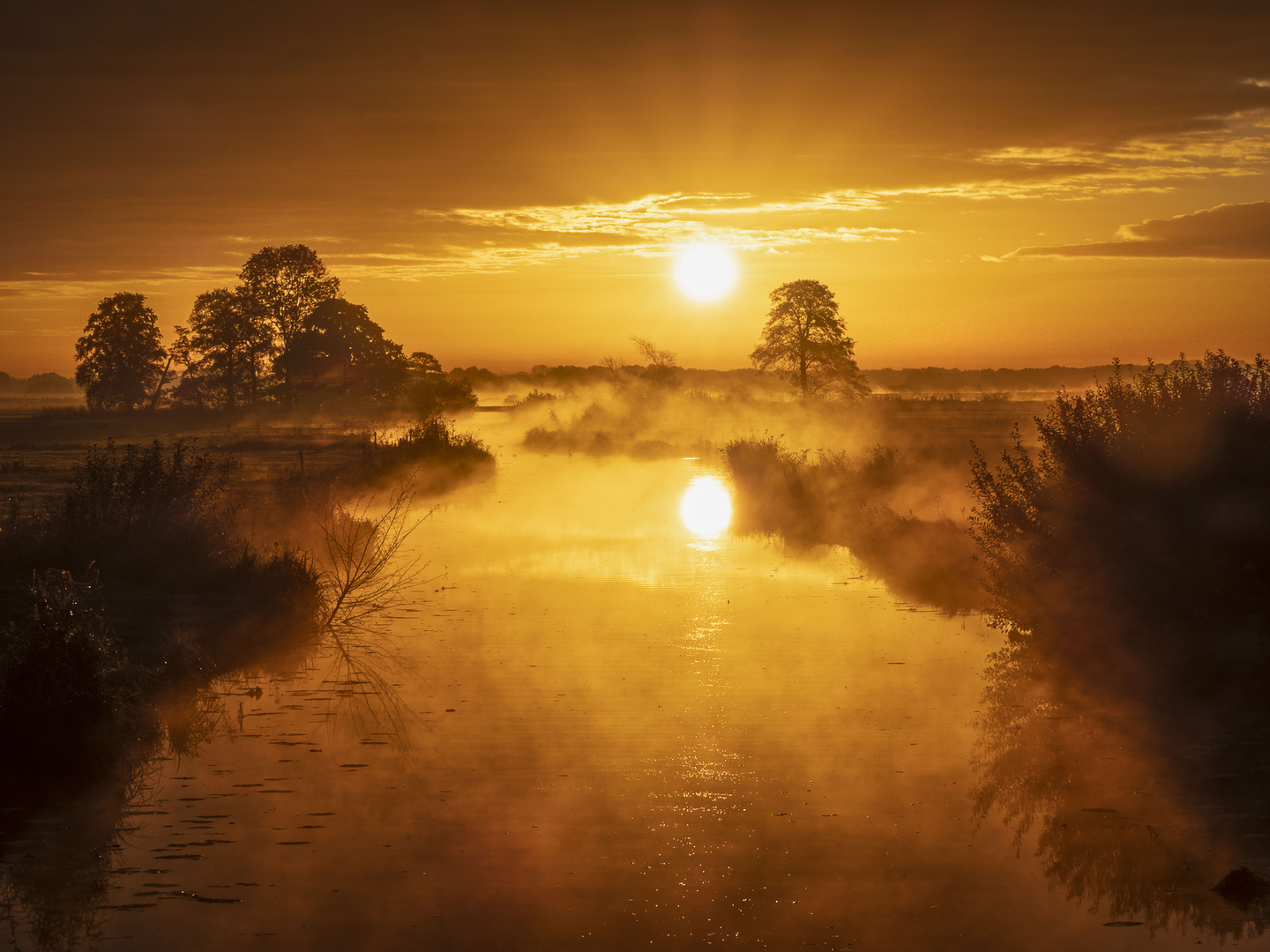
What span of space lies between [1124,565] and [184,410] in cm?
6037

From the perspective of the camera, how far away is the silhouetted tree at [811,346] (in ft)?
186

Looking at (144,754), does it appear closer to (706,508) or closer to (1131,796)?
(1131,796)

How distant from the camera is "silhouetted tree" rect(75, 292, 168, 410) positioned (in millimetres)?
64688

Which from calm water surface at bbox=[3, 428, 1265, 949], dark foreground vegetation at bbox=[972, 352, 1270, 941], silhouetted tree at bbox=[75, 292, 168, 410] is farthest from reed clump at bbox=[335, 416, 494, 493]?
silhouetted tree at bbox=[75, 292, 168, 410]

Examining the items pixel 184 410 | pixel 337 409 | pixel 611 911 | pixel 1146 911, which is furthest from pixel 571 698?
pixel 184 410

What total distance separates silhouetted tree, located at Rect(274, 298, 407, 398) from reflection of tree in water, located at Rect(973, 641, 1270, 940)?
162 ft

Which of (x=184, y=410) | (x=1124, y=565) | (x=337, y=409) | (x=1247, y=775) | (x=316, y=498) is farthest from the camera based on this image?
(x=184, y=410)

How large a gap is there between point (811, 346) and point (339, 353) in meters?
24.9

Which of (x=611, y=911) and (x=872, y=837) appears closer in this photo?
(x=611, y=911)

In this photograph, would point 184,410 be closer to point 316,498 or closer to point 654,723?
point 316,498

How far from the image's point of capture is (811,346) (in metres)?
56.6

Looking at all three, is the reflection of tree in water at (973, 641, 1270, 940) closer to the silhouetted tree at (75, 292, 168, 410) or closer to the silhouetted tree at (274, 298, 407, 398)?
the silhouetted tree at (274, 298, 407, 398)

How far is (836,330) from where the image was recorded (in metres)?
57.0

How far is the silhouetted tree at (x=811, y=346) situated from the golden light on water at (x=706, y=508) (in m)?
23.9
